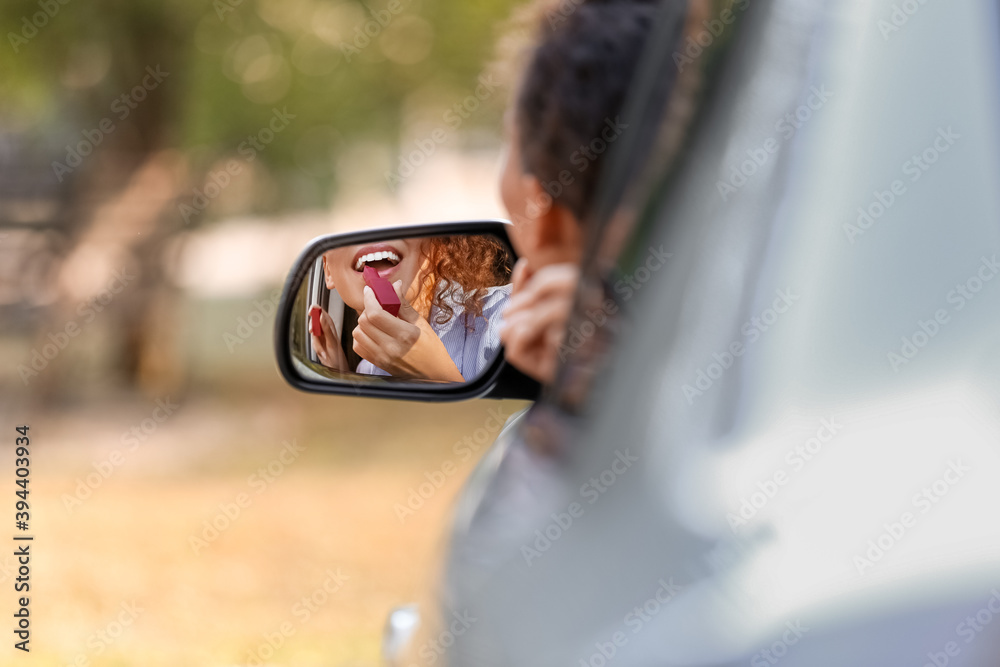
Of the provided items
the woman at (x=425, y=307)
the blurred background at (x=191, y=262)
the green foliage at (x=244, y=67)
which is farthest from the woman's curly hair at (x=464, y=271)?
the green foliage at (x=244, y=67)

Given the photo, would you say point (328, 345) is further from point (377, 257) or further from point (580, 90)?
point (580, 90)

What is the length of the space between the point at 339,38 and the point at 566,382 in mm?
8865

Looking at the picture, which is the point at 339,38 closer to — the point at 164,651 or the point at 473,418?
the point at 473,418

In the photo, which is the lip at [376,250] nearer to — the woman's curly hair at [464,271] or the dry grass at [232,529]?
the woman's curly hair at [464,271]

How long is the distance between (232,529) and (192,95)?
16.8 feet

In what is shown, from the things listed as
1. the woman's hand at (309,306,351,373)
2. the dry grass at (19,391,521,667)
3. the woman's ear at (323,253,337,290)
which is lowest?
the dry grass at (19,391,521,667)

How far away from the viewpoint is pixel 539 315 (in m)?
1.15

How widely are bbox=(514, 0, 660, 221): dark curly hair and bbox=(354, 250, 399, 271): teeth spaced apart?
1.13 feet

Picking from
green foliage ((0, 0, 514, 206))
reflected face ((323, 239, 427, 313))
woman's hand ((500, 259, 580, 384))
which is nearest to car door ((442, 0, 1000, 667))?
woman's hand ((500, 259, 580, 384))

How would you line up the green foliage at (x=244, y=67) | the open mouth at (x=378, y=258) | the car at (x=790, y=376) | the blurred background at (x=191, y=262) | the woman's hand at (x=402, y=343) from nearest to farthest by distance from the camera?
1. the car at (x=790, y=376)
2. the woman's hand at (x=402, y=343)
3. the open mouth at (x=378, y=258)
4. the blurred background at (x=191, y=262)
5. the green foliage at (x=244, y=67)

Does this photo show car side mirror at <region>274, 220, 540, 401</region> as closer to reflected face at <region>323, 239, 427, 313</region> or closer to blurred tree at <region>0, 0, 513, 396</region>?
reflected face at <region>323, 239, 427, 313</region>

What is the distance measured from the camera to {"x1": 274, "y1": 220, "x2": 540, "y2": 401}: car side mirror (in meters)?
1.40

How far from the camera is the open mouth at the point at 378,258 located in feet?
4.90

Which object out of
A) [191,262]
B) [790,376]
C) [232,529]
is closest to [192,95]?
[191,262]
